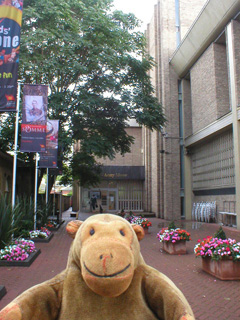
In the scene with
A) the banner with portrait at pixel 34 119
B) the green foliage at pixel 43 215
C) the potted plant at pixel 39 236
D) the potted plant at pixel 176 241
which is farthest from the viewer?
the green foliage at pixel 43 215

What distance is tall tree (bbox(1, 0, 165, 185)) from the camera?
43.8 ft

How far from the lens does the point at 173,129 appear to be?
906 inches

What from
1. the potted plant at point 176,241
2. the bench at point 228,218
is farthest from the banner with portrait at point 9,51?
the bench at point 228,218

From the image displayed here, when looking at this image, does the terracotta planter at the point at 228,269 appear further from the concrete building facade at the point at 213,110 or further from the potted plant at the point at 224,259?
the concrete building facade at the point at 213,110

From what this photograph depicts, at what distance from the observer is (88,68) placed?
15195mm

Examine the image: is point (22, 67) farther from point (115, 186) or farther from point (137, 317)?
point (115, 186)

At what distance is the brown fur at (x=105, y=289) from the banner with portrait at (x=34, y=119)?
9.15 metres

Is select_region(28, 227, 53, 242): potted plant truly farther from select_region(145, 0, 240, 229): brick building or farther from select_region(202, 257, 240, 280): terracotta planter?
select_region(145, 0, 240, 229): brick building

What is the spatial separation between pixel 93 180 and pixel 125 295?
18167 mm

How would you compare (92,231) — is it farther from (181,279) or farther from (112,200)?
(112,200)

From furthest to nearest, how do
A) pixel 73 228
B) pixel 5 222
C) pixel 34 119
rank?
pixel 34 119 → pixel 5 222 → pixel 73 228

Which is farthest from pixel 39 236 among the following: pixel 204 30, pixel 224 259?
pixel 204 30

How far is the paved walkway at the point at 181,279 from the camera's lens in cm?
472

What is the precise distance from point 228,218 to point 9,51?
14447 mm
